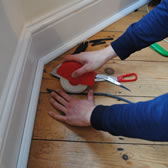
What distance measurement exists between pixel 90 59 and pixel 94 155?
1.03ft

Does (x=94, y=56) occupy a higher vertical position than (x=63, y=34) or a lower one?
lower

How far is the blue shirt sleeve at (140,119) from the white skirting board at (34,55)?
0.23 metres

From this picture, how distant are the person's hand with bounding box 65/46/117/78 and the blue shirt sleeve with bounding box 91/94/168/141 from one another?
0.53 ft

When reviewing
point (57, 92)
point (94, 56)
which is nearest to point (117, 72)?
point (94, 56)

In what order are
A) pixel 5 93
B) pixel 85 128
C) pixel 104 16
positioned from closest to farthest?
pixel 5 93
pixel 85 128
pixel 104 16

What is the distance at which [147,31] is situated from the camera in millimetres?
547

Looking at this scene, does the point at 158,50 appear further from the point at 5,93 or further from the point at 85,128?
the point at 5,93

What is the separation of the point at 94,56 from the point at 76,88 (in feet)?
0.44

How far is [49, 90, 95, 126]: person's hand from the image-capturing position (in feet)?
1.72

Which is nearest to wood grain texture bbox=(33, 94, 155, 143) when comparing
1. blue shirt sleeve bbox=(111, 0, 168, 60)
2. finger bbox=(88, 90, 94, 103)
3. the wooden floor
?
the wooden floor

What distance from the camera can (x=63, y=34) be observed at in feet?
2.36

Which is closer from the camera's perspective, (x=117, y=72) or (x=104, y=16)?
(x=117, y=72)

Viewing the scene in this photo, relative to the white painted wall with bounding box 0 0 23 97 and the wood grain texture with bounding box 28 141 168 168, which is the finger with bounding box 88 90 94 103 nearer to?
the wood grain texture with bounding box 28 141 168 168

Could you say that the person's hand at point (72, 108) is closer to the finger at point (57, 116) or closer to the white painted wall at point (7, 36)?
the finger at point (57, 116)
